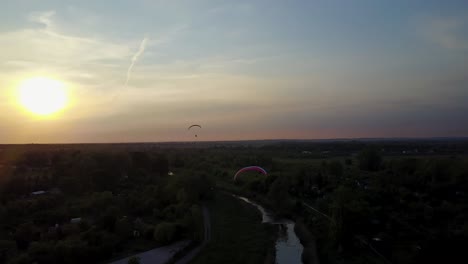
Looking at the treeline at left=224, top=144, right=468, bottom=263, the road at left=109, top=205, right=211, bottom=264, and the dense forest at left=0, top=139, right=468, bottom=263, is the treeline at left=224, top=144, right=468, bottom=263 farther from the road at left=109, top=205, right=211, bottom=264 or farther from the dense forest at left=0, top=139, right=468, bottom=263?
the road at left=109, top=205, right=211, bottom=264

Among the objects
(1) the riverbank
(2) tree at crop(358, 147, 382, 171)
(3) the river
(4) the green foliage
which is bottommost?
(3) the river

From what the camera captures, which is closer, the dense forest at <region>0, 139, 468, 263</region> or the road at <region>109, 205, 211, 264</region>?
the road at <region>109, 205, 211, 264</region>

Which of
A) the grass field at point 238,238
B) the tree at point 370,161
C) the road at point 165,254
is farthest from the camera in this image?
the tree at point 370,161

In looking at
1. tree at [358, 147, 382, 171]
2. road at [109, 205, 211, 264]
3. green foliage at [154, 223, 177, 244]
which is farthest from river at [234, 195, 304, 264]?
tree at [358, 147, 382, 171]

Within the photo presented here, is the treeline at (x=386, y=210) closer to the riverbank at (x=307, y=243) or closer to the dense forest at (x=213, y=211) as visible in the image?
the dense forest at (x=213, y=211)

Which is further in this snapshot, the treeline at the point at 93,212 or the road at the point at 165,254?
the treeline at the point at 93,212

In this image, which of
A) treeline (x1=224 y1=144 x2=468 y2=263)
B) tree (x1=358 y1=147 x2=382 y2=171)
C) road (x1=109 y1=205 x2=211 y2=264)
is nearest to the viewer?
treeline (x1=224 y1=144 x2=468 y2=263)

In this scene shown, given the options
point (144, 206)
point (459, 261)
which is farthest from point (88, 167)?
point (459, 261)

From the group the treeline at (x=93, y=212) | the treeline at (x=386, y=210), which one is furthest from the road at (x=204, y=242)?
the treeline at (x=386, y=210)
